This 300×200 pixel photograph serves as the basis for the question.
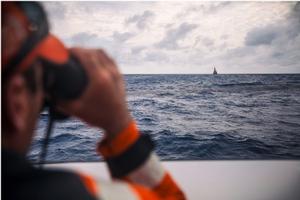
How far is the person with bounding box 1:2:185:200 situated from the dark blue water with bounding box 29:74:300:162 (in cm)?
124

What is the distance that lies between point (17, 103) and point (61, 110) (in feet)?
0.26

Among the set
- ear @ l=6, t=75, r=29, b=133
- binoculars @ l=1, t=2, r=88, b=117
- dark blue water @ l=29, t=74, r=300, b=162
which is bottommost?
dark blue water @ l=29, t=74, r=300, b=162

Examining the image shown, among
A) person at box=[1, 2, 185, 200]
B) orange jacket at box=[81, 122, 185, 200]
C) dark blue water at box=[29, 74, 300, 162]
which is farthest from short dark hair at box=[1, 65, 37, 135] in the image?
dark blue water at box=[29, 74, 300, 162]

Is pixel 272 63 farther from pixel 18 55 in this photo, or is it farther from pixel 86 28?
pixel 18 55

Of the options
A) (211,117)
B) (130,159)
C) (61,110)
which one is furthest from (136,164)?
(211,117)

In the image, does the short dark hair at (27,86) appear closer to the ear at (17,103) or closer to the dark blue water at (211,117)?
the ear at (17,103)

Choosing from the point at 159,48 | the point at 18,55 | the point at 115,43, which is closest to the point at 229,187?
the point at 159,48

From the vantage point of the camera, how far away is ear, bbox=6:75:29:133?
35 centimetres

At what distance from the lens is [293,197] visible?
2.03 m

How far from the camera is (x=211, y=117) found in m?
1.79

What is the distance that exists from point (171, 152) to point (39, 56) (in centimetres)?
149

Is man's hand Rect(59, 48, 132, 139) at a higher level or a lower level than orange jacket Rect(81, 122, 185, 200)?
higher

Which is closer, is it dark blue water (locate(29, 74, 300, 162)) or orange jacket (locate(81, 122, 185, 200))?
orange jacket (locate(81, 122, 185, 200))

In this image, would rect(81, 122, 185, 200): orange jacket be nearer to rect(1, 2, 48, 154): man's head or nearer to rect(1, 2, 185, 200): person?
rect(1, 2, 185, 200): person
